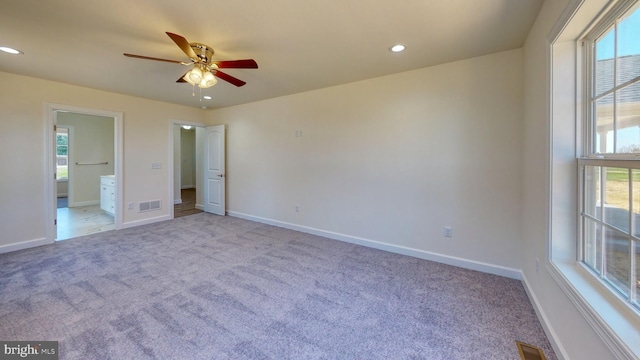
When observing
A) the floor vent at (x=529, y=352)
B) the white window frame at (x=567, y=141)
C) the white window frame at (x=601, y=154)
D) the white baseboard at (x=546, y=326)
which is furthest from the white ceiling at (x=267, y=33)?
the floor vent at (x=529, y=352)

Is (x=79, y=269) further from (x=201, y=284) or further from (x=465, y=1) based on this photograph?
(x=465, y=1)

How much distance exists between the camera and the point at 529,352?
1.64 meters

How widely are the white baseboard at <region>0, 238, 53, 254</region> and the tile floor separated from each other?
0.81ft

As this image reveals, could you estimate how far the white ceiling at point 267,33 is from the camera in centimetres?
191

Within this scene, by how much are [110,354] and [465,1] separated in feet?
11.6

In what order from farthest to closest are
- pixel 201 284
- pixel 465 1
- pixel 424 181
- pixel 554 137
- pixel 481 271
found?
pixel 424 181 → pixel 481 271 → pixel 201 284 → pixel 465 1 → pixel 554 137

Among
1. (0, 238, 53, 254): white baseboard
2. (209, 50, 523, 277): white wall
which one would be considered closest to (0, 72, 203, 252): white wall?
(0, 238, 53, 254): white baseboard

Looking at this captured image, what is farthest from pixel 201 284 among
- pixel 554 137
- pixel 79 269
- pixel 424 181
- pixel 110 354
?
pixel 554 137

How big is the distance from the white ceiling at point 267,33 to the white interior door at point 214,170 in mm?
2270

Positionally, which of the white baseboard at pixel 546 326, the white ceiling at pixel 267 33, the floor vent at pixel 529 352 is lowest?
the floor vent at pixel 529 352

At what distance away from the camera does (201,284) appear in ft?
8.35

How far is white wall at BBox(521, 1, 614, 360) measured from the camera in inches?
54.4

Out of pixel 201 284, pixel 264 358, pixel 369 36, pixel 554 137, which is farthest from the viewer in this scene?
pixel 201 284

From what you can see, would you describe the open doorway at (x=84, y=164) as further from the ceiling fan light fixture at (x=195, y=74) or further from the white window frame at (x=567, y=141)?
the white window frame at (x=567, y=141)
